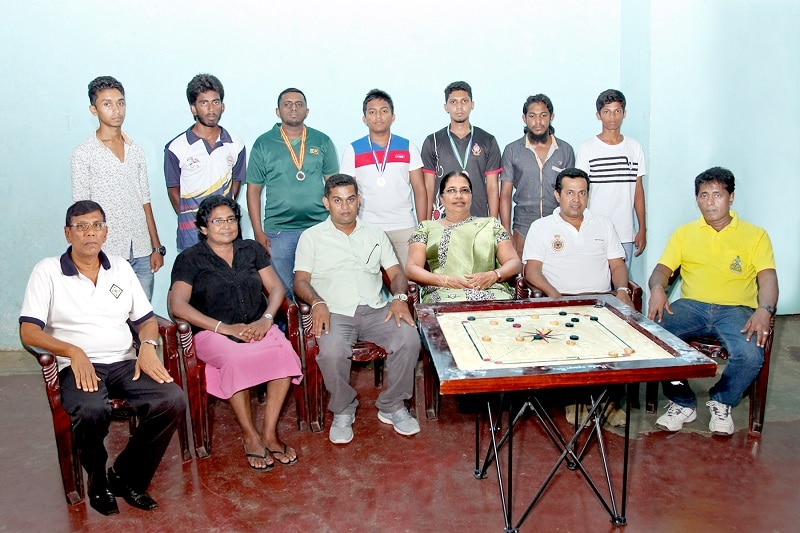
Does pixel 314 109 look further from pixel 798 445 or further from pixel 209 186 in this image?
pixel 798 445

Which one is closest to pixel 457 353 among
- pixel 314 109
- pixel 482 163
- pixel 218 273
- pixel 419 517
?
pixel 419 517

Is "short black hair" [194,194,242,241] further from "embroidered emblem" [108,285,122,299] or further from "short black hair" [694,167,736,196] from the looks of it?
"short black hair" [694,167,736,196]

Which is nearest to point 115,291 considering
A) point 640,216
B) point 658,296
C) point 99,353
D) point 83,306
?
point 83,306

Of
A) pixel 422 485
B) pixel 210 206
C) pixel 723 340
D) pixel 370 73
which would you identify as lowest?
pixel 422 485

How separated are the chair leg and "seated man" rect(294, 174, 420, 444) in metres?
1.36

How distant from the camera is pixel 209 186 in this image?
466 centimetres

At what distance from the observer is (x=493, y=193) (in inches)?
198

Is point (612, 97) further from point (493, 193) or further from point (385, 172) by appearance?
point (385, 172)

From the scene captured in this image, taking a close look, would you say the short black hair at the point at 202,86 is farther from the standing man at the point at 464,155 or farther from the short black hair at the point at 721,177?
the short black hair at the point at 721,177

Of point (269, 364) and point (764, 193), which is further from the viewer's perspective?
point (764, 193)

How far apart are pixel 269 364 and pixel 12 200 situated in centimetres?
295

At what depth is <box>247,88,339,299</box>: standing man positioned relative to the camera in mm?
4797

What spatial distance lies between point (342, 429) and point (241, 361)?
2.28 feet

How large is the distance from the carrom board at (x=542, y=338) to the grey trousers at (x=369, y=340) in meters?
0.58
